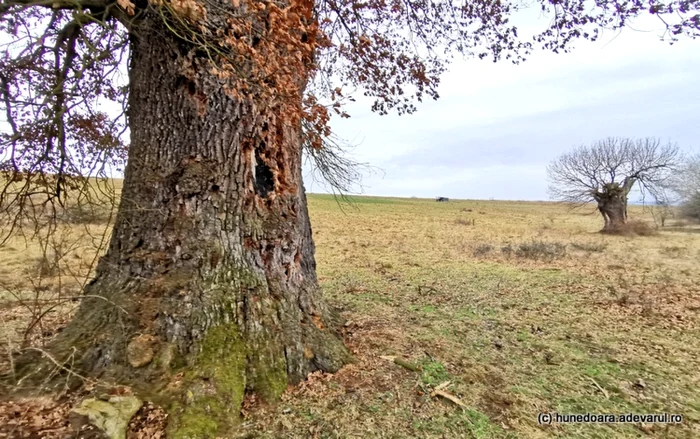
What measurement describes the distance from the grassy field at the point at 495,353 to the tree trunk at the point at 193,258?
35cm

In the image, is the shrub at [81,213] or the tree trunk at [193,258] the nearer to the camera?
the tree trunk at [193,258]

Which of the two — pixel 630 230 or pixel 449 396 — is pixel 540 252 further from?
pixel 630 230

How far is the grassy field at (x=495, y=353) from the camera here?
2.57 metres

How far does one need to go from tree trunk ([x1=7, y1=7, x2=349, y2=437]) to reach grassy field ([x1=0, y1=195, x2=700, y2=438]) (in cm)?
35

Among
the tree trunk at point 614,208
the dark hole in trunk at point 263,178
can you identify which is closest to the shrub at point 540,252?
the dark hole in trunk at point 263,178

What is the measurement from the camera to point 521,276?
25.6 ft

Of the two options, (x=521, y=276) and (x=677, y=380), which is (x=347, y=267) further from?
(x=677, y=380)

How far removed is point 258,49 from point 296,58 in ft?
0.81

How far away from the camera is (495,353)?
3.75 metres

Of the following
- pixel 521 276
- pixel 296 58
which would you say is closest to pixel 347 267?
pixel 521 276

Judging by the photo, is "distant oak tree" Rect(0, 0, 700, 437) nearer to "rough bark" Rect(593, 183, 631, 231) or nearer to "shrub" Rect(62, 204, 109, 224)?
"shrub" Rect(62, 204, 109, 224)

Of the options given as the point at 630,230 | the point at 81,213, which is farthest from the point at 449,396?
the point at 630,230

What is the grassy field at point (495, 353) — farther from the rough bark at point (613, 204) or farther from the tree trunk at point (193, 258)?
the rough bark at point (613, 204)

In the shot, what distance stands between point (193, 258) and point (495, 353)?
9.92 feet
